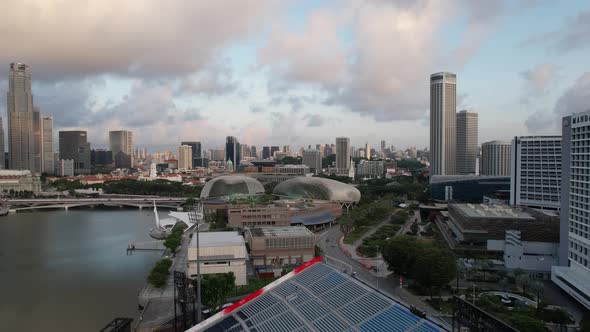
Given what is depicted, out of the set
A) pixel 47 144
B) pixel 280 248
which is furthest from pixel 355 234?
pixel 47 144

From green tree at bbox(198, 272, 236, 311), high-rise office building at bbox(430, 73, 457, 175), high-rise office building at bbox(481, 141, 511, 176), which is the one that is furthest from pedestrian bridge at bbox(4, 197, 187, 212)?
high-rise office building at bbox(481, 141, 511, 176)

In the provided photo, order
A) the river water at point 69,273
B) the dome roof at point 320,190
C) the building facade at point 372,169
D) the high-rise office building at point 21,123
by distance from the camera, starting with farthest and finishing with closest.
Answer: the building facade at point 372,169 < the high-rise office building at point 21,123 < the dome roof at point 320,190 < the river water at point 69,273

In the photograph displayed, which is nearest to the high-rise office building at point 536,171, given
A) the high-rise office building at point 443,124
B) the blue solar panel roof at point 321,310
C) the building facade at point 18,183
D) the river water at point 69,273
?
the river water at point 69,273

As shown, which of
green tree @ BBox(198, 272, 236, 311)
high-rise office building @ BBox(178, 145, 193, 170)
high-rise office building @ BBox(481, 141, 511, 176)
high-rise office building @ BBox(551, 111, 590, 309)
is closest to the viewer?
green tree @ BBox(198, 272, 236, 311)

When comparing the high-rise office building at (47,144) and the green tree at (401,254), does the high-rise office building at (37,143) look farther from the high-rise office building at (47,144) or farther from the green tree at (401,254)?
the green tree at (401,254)

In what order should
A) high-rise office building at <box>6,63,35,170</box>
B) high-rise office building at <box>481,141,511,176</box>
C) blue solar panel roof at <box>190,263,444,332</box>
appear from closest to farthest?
blue solar panel roof at <box>190,263,444,332</box>, high-rise office building at <box>481,141,511,176</box>, high-rise office building at <box>6,63,35,170</box>

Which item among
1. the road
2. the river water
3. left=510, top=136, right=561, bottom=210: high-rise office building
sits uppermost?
left=510, top=136, right=561, bottom=210: high-rise office building

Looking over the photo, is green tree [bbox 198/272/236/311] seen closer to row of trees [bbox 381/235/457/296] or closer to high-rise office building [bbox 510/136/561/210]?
row of trees [bbox 381/235/457/296]
